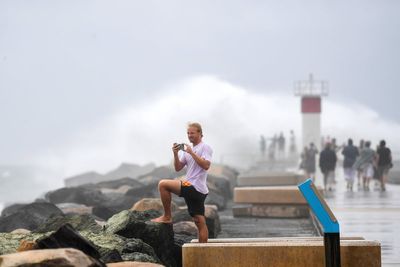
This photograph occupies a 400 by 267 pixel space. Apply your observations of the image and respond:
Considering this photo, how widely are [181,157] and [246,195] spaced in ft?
26.1

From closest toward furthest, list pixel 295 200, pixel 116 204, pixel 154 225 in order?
pixel 154 225 < pixel 295 200 < pixel 116 204

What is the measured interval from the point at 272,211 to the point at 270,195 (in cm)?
29

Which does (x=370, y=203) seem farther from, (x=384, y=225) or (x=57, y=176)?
(x=57, y=176)

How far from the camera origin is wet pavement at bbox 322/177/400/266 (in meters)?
9.24

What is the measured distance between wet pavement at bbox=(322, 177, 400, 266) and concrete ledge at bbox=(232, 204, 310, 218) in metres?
0.56

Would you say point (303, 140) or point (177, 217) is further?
point (303, 140)

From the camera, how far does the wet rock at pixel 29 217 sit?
1309cm

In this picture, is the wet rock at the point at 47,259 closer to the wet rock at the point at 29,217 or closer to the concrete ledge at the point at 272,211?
the wet rock at the point at 29,217

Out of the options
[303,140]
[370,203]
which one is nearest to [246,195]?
[370,203]

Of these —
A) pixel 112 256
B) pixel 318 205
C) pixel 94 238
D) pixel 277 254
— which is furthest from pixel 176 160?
pixel 318 205

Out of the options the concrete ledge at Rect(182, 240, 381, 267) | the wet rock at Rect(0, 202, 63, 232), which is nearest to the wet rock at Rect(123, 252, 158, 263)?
the concrete ledge at Rect(182, 240, 381, 267)

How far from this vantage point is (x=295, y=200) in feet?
48.1

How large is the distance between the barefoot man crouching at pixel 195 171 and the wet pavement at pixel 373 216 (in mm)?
1721

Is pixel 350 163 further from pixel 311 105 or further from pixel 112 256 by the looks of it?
pixel 311 105
